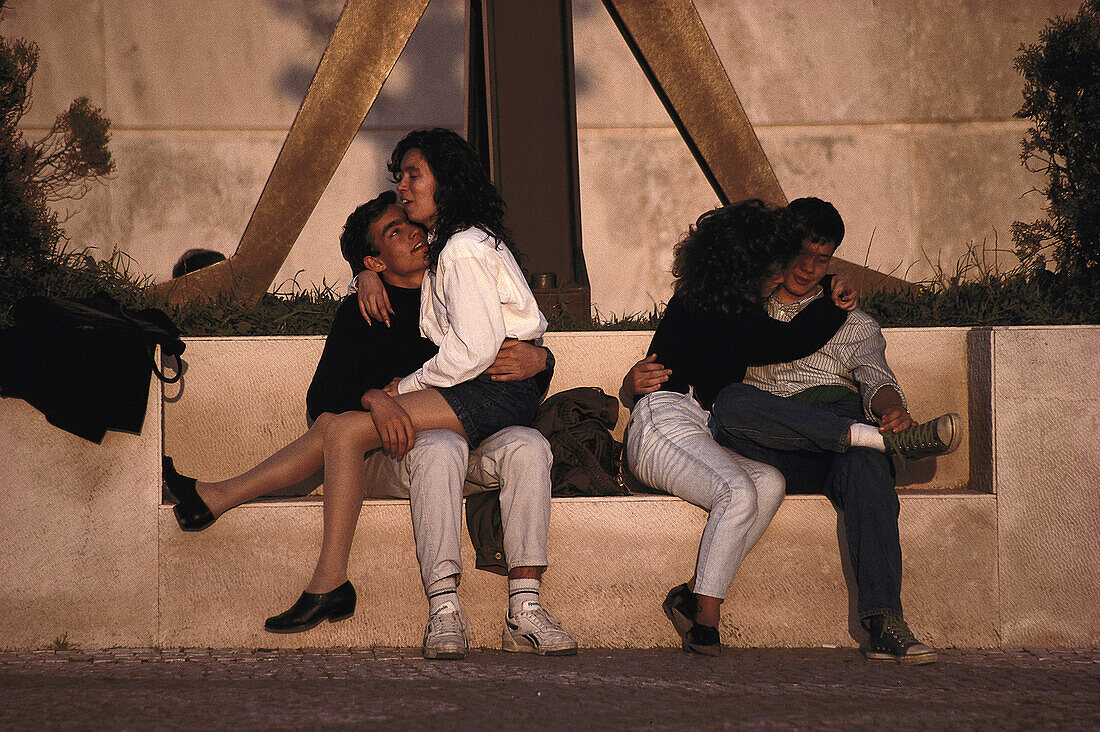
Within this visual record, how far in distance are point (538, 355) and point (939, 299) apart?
2.05m

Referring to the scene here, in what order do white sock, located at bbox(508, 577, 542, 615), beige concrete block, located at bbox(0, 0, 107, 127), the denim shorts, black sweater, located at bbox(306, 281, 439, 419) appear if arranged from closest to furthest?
white sock, located at bbox(508, 577, 542, 615) → the denim shorts → black sweater, located at bbox(306, 281, 439, 419) → beige concrete block, located at bbox(0, 0, 107, 127)

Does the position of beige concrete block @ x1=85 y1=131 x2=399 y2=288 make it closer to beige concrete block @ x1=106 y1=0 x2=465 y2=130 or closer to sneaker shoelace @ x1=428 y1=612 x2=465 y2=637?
beige concrete block @ x1=106 y1=0 x2=465 y2=130

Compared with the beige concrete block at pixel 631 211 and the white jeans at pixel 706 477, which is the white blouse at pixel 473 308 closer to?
the white jeans at pixel 706 477

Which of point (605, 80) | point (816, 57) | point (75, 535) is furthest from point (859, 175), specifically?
point (75, 535)

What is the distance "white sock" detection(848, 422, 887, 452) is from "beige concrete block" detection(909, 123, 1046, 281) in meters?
4.62

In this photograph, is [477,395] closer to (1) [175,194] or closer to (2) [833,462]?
(2) [833,462]

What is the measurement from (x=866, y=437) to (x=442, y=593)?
141 cm

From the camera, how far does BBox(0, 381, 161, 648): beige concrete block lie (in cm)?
323

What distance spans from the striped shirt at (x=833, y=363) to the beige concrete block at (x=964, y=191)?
413 centimetres

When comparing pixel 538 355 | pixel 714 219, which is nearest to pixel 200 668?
pixel 538 355

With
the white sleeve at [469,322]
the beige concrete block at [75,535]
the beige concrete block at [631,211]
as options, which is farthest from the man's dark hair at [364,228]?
the beige concrete block at [631,211]

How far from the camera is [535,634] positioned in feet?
9.90

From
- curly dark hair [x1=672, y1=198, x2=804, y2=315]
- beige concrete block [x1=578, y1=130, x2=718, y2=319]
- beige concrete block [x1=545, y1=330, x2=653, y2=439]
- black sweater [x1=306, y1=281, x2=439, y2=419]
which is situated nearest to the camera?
black sweater [x1=306, y1=281, x2=439, y2=419]

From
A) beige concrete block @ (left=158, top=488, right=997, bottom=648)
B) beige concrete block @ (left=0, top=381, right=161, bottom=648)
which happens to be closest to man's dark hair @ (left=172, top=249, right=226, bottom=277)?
beige concrete block @ (left=0, top=381, right=161, bottom=648)
